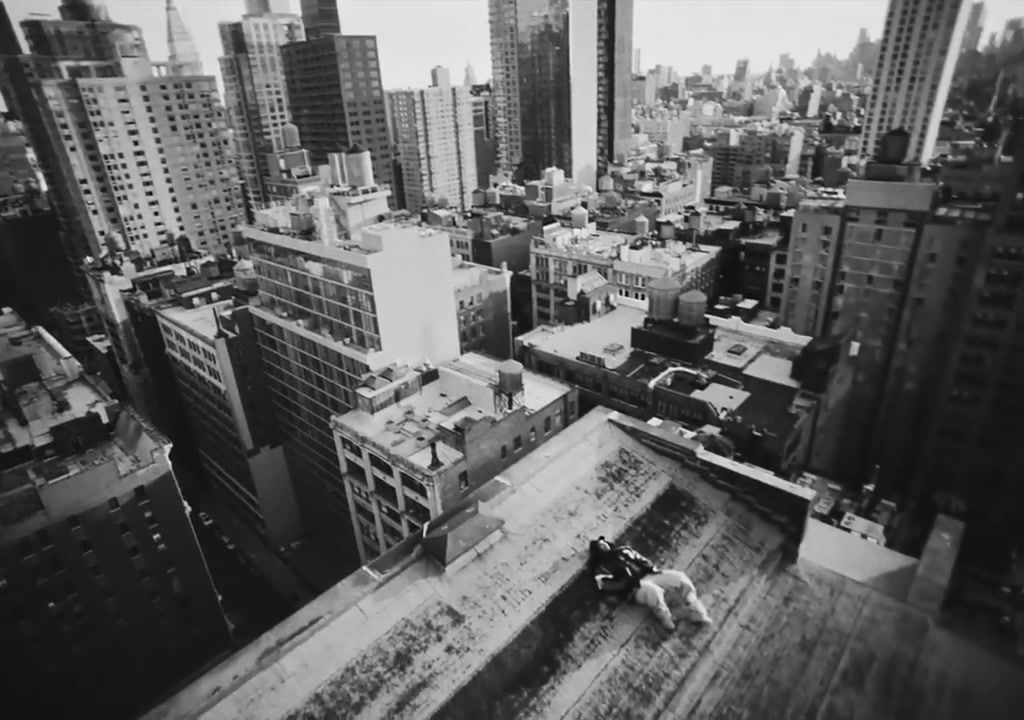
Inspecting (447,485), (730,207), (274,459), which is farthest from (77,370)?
(730,207)

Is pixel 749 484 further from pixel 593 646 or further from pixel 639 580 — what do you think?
pixel 593 646

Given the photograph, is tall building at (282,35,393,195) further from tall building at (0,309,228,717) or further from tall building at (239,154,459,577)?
tall building at (0,309,228,717)

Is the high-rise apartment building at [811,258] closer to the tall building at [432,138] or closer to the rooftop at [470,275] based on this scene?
the rooftop at [470,275]

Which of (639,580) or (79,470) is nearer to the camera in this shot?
(639,580)

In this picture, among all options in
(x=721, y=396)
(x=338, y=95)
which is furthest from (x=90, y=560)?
(x=338, y=95)

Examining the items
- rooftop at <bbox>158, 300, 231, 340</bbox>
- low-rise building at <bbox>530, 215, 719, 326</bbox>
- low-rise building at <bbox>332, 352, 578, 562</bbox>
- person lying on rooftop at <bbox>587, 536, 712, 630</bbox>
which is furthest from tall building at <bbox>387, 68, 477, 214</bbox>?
person lying on rooftop at <bbox>587, 536, 712, 630</bbox>

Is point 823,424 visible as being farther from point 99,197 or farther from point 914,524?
point 99,197

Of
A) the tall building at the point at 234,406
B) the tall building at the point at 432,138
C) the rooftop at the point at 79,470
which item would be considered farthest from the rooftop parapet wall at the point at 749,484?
the tall building at the point at 432,138
